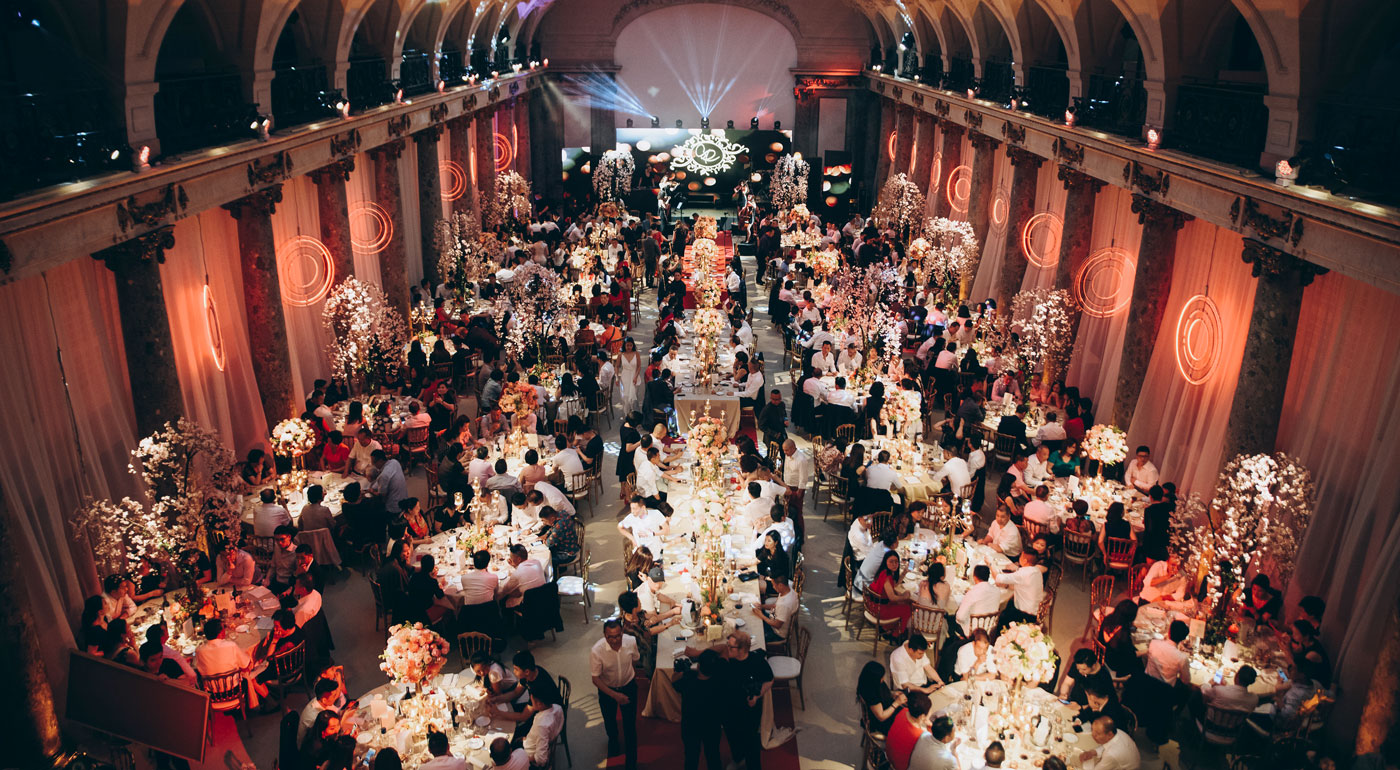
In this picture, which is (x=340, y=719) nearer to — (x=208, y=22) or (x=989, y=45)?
(x=208, y=22)

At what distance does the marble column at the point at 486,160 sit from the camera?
26.0m

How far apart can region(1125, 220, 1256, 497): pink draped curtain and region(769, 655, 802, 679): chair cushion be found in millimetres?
5222

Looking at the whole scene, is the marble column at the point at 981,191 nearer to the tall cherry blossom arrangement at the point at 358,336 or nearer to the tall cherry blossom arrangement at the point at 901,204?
the tall cherry blossom arrangement at the point at 901,204

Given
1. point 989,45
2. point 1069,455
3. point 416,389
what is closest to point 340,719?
point 416,389

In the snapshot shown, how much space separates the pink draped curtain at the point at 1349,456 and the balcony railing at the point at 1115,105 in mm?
3402

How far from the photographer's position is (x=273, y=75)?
40.8ft

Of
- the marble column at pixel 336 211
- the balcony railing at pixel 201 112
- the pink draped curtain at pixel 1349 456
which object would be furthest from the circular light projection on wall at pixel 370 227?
the pink draped curtain at pixel 1349 456

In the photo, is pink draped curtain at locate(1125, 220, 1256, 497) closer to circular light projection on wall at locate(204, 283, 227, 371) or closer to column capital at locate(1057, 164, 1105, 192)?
column capital at locate(1057, 164, 1105, 192)

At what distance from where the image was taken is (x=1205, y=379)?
37.7ft

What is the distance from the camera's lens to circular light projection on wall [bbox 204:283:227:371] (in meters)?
11.9

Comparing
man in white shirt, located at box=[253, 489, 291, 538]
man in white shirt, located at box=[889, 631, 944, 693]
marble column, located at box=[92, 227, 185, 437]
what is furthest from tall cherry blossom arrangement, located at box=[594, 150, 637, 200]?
man in white shirt, located at box=[889, 631, 944, 693]

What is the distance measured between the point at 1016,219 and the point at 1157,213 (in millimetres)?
5785

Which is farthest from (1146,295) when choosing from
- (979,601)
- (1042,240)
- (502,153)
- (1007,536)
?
(502,153)

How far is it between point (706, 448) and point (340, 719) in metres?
4.46
